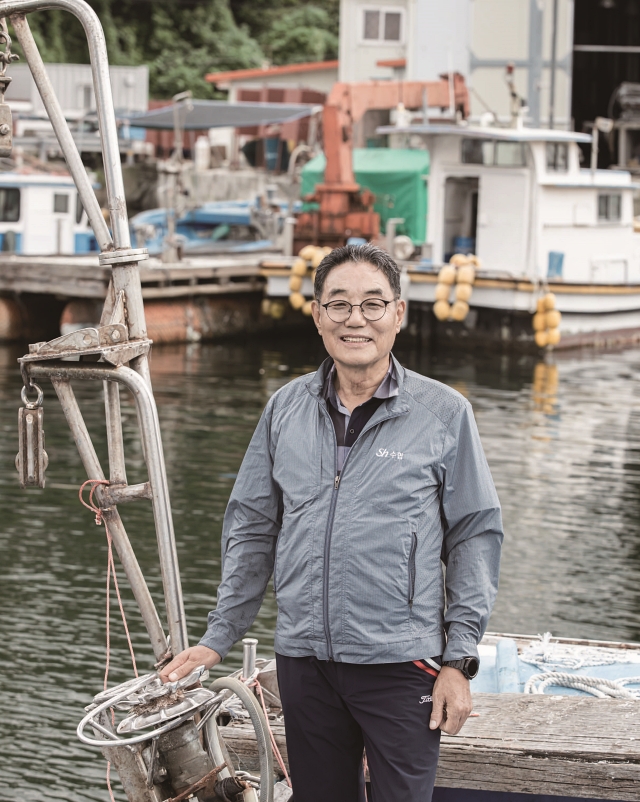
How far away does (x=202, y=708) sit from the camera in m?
3.58

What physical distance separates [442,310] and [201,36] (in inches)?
1017

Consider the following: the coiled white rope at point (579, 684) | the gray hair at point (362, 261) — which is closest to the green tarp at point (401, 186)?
the coiled white rope at point (579, 684)

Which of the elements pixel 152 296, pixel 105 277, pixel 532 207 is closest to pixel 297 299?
pixel 152 296

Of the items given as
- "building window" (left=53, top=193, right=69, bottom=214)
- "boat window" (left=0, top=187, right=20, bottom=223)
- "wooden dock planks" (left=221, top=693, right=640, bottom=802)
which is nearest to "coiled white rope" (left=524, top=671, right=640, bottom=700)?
"wooden dock planks" (left=221, top=693, right=640, bottom=802)

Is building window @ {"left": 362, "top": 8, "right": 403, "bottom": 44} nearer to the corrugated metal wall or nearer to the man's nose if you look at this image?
the corrugated metal wall

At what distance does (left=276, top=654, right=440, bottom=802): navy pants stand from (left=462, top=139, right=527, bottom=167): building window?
19323 mm

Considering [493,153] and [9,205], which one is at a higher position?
[493,153]

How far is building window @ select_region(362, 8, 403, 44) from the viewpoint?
34156mm

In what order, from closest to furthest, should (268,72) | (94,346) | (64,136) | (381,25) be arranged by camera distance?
(94,346) < (64,136) < (381,25) < (268,72)

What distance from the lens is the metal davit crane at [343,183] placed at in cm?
2314

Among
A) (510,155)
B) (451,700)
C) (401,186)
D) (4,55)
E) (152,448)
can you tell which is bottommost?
(451,700)

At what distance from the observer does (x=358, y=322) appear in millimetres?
3283

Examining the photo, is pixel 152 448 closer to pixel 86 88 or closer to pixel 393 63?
pixel 393 63

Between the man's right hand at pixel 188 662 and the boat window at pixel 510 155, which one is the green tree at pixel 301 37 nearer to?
the boat window at pixel 510 155
